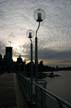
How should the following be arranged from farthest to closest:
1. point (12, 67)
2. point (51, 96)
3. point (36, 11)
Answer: point (12, 67) → point (36, 11) → point (51, 96)

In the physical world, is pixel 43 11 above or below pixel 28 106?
above

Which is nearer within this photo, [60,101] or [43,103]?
[60,101]

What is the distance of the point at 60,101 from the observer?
23.5ft

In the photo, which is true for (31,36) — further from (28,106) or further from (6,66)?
(6,66)

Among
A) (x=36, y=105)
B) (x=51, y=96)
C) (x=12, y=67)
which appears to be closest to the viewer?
A: (x=51, y=96)

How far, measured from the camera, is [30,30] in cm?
1512

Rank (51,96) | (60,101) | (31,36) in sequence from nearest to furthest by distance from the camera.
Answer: (60,101) < (51,96) < (31,36)

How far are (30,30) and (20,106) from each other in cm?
402

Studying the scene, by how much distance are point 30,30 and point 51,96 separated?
23.1ft

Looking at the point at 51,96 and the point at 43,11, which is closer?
the point at 51,96

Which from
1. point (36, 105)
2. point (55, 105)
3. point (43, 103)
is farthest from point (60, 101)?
point (36, 105)

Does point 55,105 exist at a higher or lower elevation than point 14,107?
higher

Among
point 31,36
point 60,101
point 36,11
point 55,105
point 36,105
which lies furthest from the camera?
point 31,36

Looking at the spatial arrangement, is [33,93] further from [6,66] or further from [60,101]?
[6,66]
